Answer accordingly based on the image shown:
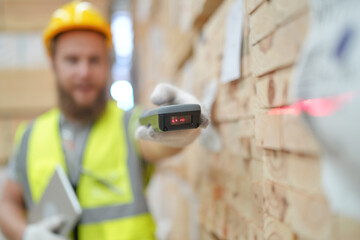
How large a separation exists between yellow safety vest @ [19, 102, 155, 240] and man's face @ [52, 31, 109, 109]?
0.51 ft

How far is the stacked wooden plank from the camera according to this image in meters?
0.46

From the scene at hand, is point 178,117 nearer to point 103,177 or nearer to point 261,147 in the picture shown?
point 261,147

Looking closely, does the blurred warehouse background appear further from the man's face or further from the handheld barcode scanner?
the man's face

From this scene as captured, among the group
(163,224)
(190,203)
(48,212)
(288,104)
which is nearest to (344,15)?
(288,104)

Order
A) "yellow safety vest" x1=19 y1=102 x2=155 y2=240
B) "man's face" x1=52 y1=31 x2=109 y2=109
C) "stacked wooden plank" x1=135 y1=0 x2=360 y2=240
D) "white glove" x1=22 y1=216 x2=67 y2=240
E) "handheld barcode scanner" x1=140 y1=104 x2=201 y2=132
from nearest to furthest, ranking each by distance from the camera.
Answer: "stacked wooden plank" x1=135 y1=0 x2=360 y2=240 < "handheld barcode scanner" x1=140 y1=104 x2=201 y2=132 < "white glove" x1=22 y1=216 x2=67 y2=240 < "yellow safety vest" x1=19 y1=102 x2=155 y2=240 < "man's face" x1=52 y1=31 x2=109 y2=109

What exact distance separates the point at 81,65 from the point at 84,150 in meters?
0.41

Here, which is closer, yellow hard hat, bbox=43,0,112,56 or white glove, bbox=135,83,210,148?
white glove, bbox=135,83,210,148

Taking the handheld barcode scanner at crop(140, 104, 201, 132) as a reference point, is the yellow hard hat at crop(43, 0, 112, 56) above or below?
above

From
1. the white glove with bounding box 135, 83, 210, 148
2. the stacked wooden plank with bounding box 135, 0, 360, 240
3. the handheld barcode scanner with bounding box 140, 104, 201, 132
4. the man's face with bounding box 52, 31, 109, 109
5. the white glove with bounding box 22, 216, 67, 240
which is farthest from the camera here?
the man's face with bounding box 52, 31, 109, 109

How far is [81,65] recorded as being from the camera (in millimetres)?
1657

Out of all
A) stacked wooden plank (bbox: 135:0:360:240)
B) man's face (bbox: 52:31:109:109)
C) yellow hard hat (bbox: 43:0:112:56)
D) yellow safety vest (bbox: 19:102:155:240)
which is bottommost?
yellow safety vest (bbox: 19:102:155:240)

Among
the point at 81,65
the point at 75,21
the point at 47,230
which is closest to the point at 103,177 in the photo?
the point at 47,230

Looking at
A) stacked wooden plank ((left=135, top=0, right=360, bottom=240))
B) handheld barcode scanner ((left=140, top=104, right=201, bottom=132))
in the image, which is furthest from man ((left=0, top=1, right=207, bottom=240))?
handheld barcode scanner ((left=140, top=104, right=201, bottom=132))

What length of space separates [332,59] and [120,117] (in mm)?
1431
